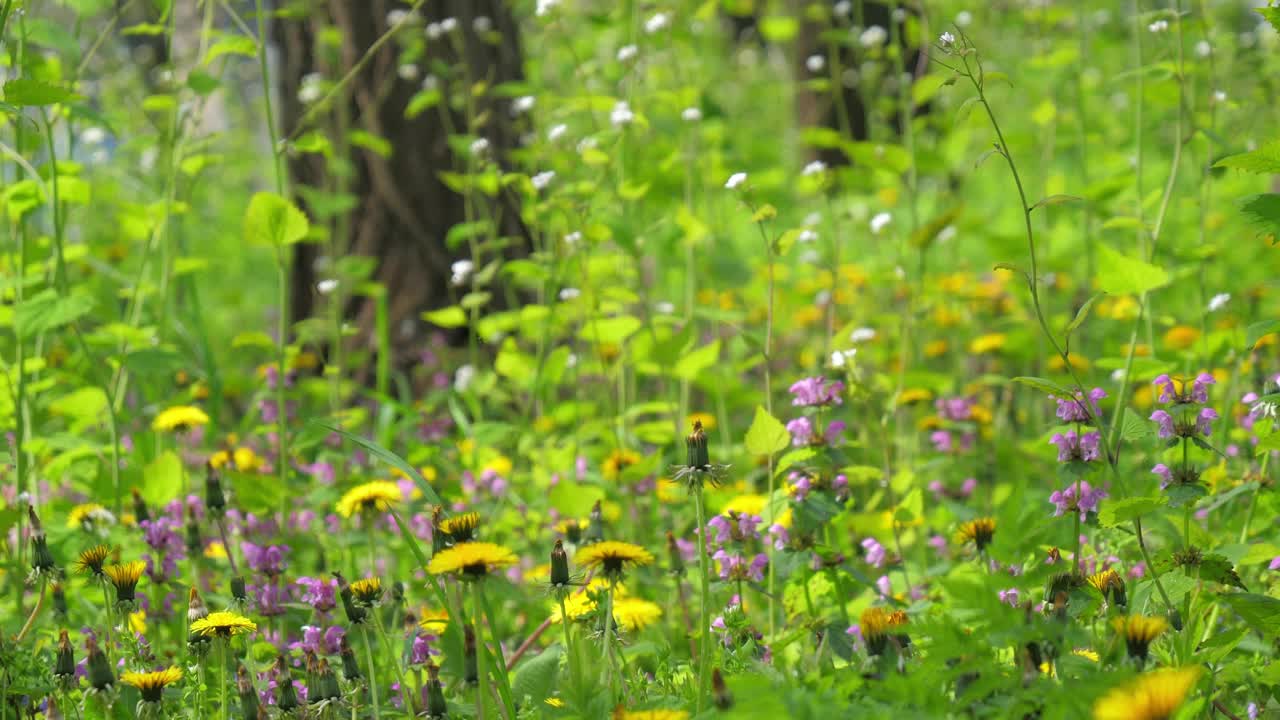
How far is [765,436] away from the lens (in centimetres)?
162

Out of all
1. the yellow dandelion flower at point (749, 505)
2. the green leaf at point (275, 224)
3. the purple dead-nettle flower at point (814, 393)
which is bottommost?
the yellow dandelion flower at point (749, 505)

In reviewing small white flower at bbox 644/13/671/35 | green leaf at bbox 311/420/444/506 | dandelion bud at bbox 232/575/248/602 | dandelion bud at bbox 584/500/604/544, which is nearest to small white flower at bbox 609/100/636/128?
small white flower at bbox 644/13/671/35

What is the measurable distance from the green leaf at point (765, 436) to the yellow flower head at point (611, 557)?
0.30 metres

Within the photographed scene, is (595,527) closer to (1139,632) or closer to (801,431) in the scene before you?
(801,431)

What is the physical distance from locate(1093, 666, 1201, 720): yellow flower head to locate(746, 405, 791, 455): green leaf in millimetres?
701

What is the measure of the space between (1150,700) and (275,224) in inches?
65.5

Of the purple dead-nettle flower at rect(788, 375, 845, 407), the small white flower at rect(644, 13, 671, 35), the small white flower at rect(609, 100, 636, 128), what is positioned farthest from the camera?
the small white flower at rect(644, 13, 671, 35)

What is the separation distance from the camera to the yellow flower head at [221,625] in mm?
1407

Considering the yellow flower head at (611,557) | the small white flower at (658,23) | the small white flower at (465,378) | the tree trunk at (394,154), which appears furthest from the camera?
the tree trunk at (394,154)

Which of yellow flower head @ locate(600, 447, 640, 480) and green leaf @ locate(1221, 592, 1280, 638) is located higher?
green leaf @ locate(1221, 592, 1280, 638)

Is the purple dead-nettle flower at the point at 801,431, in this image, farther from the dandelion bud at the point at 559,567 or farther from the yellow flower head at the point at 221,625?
the yellow flower head at the point at 221,625

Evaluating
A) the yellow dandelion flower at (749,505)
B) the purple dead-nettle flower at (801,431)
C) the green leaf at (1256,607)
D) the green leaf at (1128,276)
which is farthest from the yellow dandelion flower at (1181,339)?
the green leaf at (1256,607)

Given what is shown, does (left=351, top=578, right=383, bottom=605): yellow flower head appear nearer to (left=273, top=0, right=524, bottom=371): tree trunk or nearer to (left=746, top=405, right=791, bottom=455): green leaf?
(left=746, top=405, right=791, bottom=455): green leaf

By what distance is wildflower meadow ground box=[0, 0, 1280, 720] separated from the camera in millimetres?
1430
